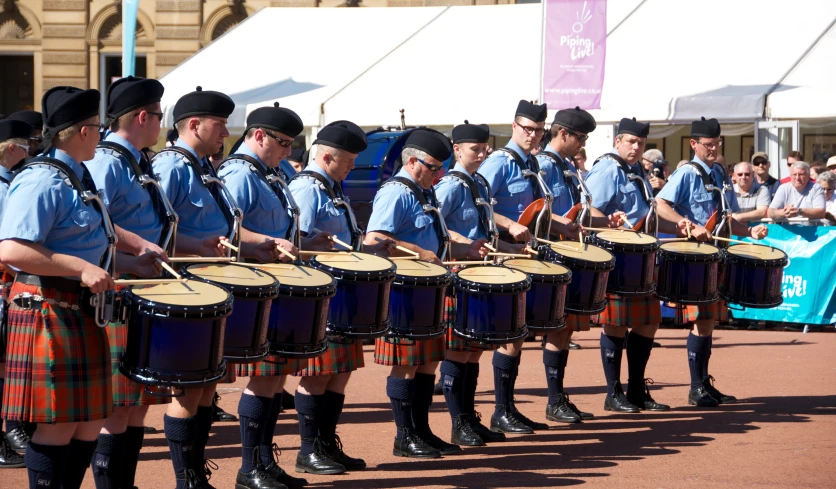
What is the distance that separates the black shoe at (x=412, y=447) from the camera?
6.06 metres

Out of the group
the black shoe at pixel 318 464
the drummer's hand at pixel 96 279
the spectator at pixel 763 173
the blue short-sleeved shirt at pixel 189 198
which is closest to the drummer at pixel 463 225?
the black shoe at pixel 318 464

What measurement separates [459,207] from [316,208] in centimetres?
102

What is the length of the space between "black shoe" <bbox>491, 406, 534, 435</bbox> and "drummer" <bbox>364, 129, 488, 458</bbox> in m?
0.70

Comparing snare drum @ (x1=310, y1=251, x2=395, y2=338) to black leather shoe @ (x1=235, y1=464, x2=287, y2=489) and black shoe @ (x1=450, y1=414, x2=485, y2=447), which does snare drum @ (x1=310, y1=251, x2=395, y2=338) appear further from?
black shoe @ (x1=450, y1=414, x2=485, y2=447)

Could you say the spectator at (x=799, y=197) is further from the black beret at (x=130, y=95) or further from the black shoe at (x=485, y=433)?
the black beret at (x=130, y=95)

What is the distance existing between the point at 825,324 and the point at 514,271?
673 cm

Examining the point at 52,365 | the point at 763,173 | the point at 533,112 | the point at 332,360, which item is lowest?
the point at 332,360

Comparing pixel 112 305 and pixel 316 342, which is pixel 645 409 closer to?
pixel 316 342

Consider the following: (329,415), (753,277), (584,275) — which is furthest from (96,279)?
(753,277)

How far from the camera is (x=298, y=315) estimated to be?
5.00 meters

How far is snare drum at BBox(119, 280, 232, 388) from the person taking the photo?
4227 millimetres

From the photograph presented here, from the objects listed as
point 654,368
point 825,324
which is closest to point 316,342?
point 654,368

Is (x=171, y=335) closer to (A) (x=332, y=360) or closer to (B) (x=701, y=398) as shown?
(A) (x=332, y=360)

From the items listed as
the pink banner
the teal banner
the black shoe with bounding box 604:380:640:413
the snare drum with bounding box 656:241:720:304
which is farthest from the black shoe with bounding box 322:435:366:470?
the pink banner
